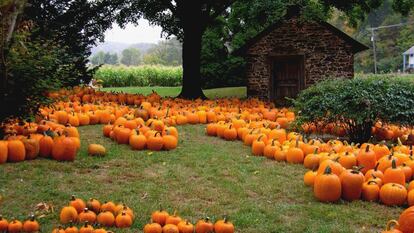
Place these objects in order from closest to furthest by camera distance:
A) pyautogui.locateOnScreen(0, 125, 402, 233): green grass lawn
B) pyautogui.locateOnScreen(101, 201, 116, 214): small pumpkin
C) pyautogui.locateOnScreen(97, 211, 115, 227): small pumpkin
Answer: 1. pyautogui.locateOnScreen(97, 211, 115, 227): small pumpkin
2. pyautogui.locateOnScreen(101, 201, 116, 214): small pumpkin
3. pyautogui.locateOnScreen(0, 125, 402, 233): green grass lawn

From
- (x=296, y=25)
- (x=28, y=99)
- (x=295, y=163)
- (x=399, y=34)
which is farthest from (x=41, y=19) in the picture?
(x=399, y=34)

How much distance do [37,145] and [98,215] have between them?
295 centimetres

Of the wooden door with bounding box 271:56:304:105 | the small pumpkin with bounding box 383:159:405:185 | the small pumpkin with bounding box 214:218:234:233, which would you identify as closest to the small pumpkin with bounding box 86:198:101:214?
the small pumpkin with bounding box 214:218:234:233

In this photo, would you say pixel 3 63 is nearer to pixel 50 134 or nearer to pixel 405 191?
pixel 50 134

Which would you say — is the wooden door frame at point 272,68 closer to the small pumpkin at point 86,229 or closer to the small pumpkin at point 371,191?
the small pumpkin at point 371,191

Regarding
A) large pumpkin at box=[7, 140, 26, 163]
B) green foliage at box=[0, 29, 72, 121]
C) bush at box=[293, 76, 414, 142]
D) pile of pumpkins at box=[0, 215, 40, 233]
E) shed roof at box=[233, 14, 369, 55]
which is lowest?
pile of pumpkins at box=[0, 215, 40, 233]

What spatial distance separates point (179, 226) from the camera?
4773 mm

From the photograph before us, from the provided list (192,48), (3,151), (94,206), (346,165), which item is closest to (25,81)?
(3,151)

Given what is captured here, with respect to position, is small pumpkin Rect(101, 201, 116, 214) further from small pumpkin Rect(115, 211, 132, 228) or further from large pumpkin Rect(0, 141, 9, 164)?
large pumpkin Rect(0, 141, 9, 164)

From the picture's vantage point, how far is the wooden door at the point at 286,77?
1995 cm

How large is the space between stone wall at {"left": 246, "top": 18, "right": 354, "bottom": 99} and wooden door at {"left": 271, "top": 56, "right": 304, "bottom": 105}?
10.1 inches

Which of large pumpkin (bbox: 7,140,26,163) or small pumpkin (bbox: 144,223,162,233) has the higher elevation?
large pumpkin (bbox: 7,140,26,163)

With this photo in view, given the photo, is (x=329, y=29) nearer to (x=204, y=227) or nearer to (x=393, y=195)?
(x=393, y=195)

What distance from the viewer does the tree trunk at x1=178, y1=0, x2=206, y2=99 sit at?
810 inches
